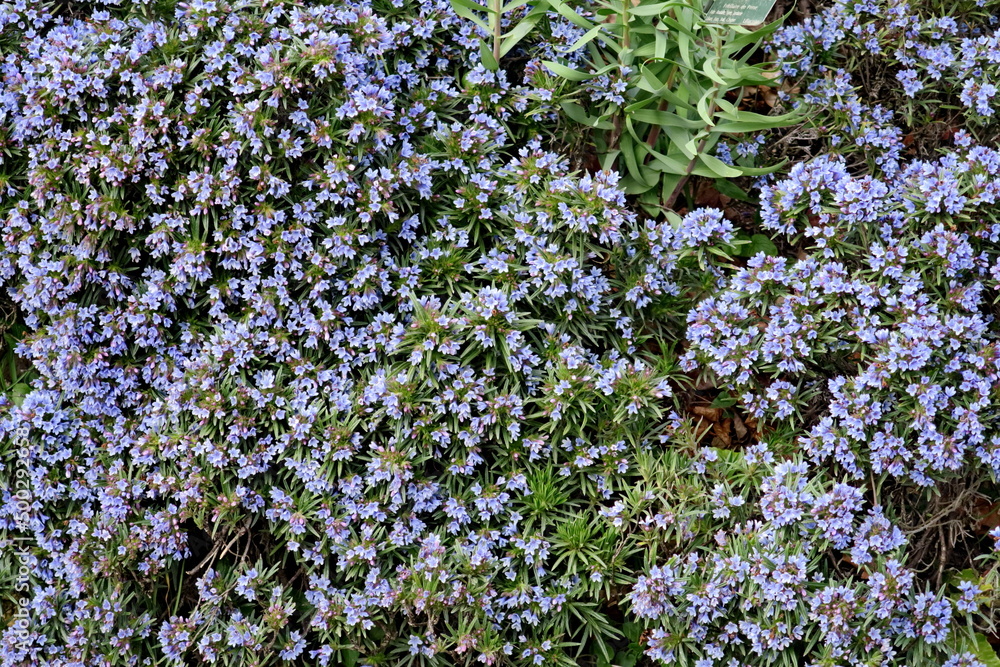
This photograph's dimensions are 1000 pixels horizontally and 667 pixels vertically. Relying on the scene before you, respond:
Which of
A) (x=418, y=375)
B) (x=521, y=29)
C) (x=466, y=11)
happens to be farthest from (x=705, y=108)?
(x=418, y=375)

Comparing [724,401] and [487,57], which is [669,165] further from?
[724,401]

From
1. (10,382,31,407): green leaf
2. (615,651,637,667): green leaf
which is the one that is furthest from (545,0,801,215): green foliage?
(10,382,31,407): green leaf

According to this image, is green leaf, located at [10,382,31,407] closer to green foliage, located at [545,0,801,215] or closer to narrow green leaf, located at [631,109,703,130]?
green foliage, located at [545,0,801,215]

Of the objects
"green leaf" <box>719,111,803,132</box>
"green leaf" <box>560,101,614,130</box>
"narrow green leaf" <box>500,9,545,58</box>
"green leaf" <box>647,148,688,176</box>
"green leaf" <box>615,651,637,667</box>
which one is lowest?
"green leaf" <box>615,651,637,667</box>

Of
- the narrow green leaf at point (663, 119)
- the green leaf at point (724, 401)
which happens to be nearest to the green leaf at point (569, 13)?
the narrow green leaf at point (663, 119)

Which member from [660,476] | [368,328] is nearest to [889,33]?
[660,476]
